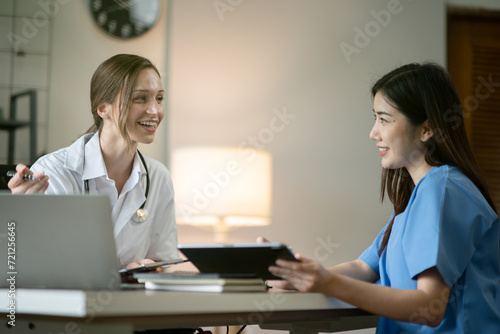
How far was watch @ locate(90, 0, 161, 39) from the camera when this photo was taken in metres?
2.94

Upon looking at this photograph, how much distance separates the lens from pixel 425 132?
1.36 metres

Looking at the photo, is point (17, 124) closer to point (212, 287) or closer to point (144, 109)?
point (144, 109)

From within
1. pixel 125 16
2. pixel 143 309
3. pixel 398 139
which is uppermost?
pixel 125 16

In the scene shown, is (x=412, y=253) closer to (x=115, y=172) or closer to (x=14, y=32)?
(x=115, y=172)

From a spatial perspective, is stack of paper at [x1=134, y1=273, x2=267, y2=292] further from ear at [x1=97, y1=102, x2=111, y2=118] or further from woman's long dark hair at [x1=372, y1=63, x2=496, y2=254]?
ear at [x1=97, y1=102, x2=111, y2=118]

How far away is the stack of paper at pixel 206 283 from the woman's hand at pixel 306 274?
1.9 inches

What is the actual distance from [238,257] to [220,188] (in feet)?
5.73

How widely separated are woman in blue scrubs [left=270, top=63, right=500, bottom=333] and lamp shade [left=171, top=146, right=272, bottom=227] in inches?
46.8

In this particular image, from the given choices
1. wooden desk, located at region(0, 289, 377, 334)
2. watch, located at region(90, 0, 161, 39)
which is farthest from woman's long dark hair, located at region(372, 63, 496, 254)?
watch, located at region(90, 0, 161, 39)

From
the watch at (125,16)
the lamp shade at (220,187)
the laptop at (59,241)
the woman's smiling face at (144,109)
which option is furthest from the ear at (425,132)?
the watch at (125,16)

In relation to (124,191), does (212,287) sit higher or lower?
lower

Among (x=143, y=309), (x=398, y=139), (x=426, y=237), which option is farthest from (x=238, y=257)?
(x=398, y=139)

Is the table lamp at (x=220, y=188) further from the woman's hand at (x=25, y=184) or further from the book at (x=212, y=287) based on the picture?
the book at (x=212, y=287)

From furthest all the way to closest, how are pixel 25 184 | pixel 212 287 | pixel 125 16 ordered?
pixel 125 16
pixel 25 184
pixel 212 287
